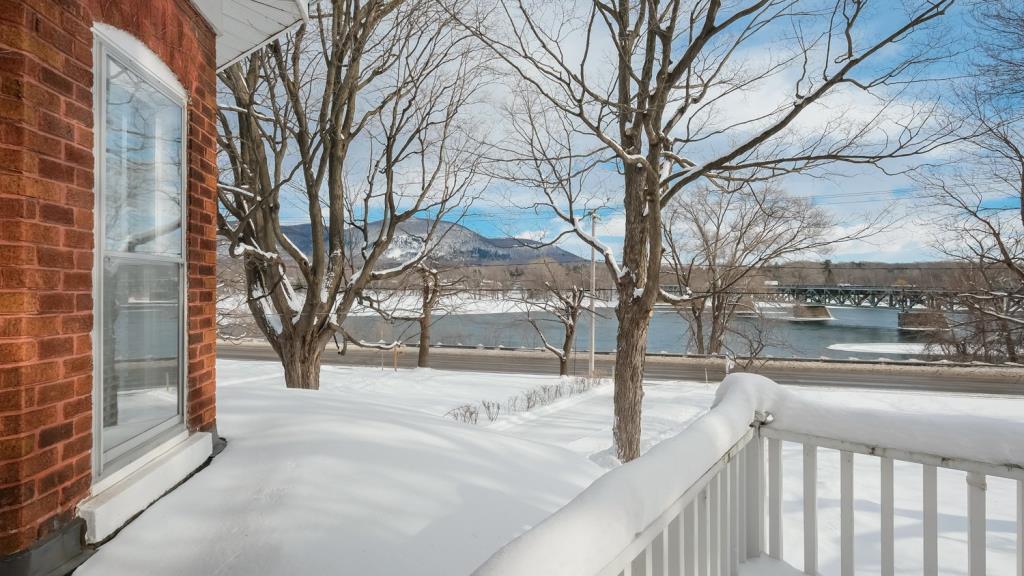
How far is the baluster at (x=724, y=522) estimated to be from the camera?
2.02 metres

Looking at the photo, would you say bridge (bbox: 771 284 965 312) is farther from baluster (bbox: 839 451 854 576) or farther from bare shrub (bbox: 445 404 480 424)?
baluster (bbox: 839 451 854 576)

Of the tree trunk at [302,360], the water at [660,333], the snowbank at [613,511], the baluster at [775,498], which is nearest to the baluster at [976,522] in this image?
the baluster at [775,498]

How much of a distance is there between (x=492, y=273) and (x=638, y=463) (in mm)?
25397

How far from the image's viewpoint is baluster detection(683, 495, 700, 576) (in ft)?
5.55

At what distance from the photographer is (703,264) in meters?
20.3

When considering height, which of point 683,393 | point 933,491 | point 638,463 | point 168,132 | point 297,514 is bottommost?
point 683,393

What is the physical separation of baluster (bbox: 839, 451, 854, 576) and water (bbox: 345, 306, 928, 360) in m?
24.5

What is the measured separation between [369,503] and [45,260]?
152 cm

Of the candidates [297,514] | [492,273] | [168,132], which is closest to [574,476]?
[297,514]

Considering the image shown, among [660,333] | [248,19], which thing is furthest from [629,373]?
[660,333]

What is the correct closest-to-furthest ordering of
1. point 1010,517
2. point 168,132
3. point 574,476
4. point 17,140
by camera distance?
point 17,140, point 168,132, point 574,476, point 1010,517

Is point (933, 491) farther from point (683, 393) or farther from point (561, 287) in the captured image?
point (561, 287)

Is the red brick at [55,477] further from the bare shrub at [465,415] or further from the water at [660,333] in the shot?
the water at [660,333]

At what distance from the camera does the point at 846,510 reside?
7.22 ft
